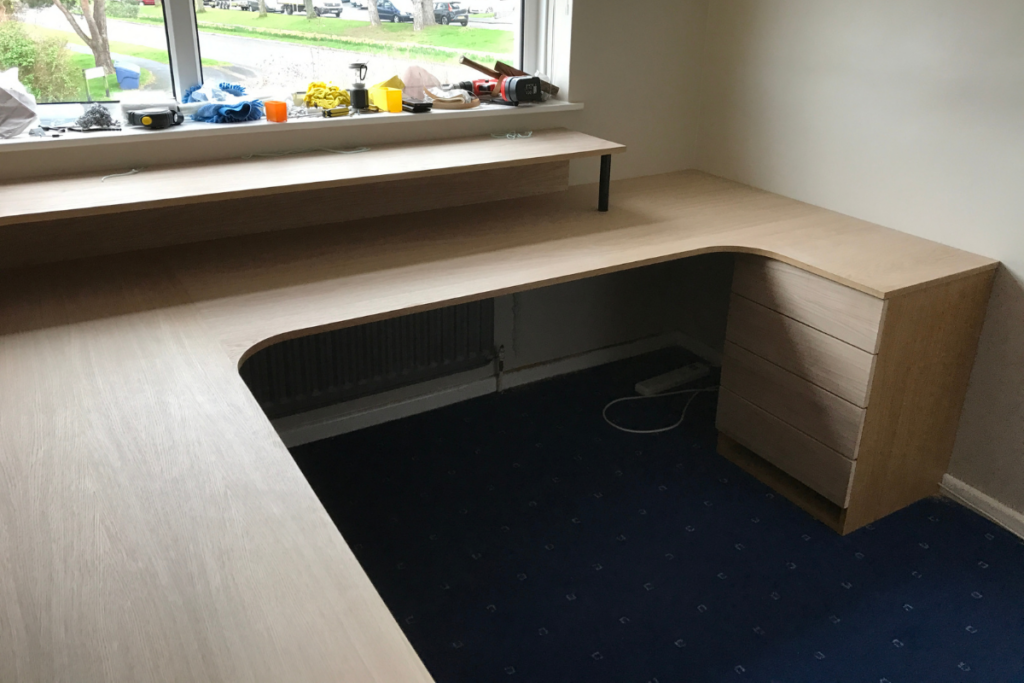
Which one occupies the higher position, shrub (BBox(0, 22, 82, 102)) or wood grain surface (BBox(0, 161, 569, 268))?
shrub (BBox(0, 22, 82, 102))

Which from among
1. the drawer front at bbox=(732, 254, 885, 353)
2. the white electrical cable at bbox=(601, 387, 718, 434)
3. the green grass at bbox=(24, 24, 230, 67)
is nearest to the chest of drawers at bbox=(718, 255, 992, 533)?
the drawer front at bbox=(732, 254, 885, 353)

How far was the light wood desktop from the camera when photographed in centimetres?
99

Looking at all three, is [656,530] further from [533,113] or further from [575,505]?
A: [533,113]

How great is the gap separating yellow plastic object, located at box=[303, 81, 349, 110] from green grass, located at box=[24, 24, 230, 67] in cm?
25

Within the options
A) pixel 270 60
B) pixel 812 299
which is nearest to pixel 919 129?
pixel 812 299

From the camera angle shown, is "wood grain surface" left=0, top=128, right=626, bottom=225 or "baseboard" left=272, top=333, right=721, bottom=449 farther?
"baseboard" left=272, top=333, right=721, bottom=449

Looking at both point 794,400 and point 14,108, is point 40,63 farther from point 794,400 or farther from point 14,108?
point 794,400

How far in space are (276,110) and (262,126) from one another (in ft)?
0.21

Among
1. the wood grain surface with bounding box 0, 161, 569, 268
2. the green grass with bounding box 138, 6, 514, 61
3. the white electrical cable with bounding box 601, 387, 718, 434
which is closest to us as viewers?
the wood grain surface with bounding box 0, 161, 569, 268

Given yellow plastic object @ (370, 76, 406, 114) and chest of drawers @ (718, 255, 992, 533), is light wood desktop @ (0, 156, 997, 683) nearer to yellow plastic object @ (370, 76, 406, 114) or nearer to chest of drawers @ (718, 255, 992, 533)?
chest of drawers @ (718, 255, 992, 533)

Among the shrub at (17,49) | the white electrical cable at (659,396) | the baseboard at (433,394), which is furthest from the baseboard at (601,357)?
the shrub at (17,49)

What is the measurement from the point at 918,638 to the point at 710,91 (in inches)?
76.0

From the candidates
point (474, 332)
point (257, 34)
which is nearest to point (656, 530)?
point (474, 332)

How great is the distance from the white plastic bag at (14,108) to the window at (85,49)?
0.09 m
